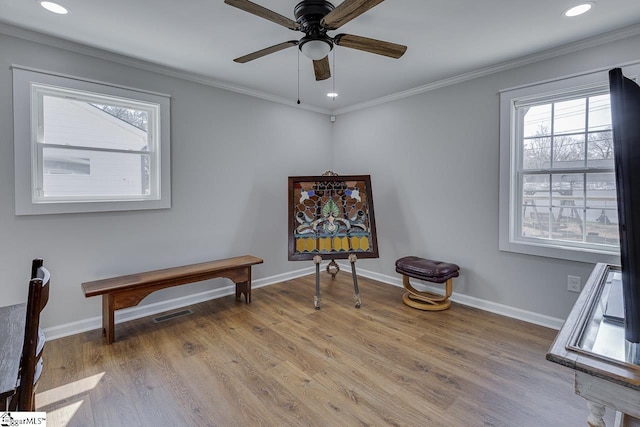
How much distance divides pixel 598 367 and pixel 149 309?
3.49 meters

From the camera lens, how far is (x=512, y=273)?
10.4ft

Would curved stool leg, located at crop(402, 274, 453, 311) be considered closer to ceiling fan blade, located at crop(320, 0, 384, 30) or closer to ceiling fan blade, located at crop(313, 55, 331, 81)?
ceiling fan blade, located at crop(313, 55, 331, 81)

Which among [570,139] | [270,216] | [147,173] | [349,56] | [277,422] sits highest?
[349,56]

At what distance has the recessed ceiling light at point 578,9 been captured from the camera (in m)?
2.11

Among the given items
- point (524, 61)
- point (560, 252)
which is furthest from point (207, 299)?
point (524, 61)

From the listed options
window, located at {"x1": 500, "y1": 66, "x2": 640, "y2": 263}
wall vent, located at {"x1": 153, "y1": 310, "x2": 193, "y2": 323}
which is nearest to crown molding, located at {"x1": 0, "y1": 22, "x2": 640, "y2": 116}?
window, located at {"x1": 500, "y1": 66, "x2": 640, "y2": 263}

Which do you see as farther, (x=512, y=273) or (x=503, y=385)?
(x=512, y=273)

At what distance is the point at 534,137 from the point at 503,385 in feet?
7.42

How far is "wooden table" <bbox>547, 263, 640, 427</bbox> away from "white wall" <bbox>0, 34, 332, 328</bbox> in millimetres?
3342

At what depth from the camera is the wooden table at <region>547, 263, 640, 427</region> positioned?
0.81 metres

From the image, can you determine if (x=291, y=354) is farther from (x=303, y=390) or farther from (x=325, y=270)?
(x=325, y=270)

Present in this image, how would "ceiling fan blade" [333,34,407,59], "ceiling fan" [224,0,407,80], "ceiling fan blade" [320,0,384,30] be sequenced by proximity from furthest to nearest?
"ceiling fan blade" [333,34,407,59], "ceiling fan" [224,0,407,80], "ceiling fan blade" [320,0,384,30]

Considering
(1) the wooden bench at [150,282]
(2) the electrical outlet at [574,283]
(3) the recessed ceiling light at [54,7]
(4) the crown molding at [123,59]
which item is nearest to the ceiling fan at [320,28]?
(3) the recessed ceiling light at [54,7]

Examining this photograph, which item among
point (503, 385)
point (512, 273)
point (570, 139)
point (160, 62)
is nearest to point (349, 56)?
point (160, 62)
